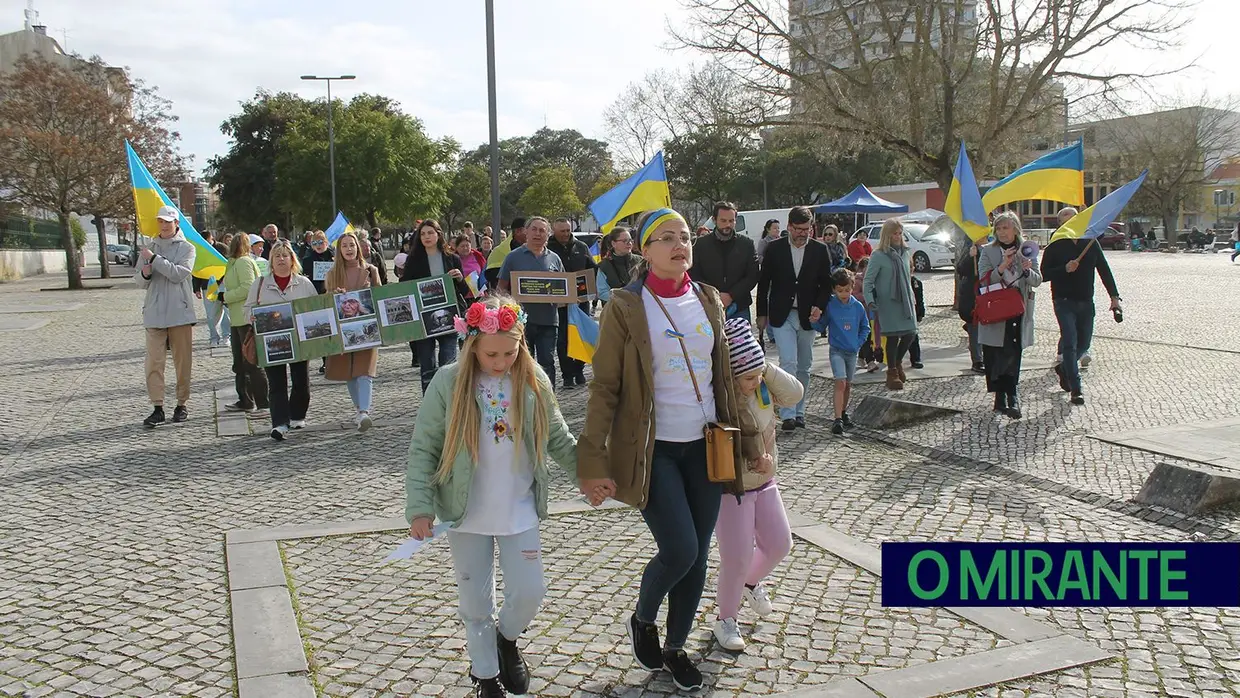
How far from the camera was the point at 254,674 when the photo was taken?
391 cm

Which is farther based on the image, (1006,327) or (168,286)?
(168,286)

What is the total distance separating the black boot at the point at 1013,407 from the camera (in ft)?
28.5

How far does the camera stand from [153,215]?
9.39 m

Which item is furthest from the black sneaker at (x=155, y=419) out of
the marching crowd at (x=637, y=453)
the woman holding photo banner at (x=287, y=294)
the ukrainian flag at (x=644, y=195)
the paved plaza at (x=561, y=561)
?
the marching crowd at (x=637, y=453)

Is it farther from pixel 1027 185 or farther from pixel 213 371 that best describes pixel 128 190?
pixel 1027 185

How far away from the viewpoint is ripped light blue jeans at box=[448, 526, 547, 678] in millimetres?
3566

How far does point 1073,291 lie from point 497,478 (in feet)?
24.2

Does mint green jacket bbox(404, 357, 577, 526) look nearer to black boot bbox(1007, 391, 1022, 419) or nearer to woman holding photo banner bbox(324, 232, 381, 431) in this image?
woman holding photo banner bbox(324, 232, 381, 431)

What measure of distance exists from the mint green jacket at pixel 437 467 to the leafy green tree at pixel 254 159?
5600 cm

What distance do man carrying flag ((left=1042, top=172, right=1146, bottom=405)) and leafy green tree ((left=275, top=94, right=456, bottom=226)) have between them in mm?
36652

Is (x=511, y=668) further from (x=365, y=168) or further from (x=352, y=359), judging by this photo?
(x=365, y=168)

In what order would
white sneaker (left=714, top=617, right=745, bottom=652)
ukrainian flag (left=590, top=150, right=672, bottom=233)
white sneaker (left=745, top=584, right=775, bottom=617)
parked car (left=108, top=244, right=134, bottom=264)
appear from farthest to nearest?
parked car (left=108, top=244, right=134, bottom=264), ukrainian flag (left=590, top=150, right=672, bottom=233), white sneaker (left=745, top=584, right=775, bottom=617), white sneaker (left=714, top=617, right=745, bottom=652)

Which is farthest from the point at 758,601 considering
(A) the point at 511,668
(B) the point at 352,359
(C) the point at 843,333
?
(B) the point at 352,359

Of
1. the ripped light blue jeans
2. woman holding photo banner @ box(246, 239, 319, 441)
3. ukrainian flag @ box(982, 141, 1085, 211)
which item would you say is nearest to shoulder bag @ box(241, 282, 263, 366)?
woman holding photo banner @ box(246, 239, 319, 441)
